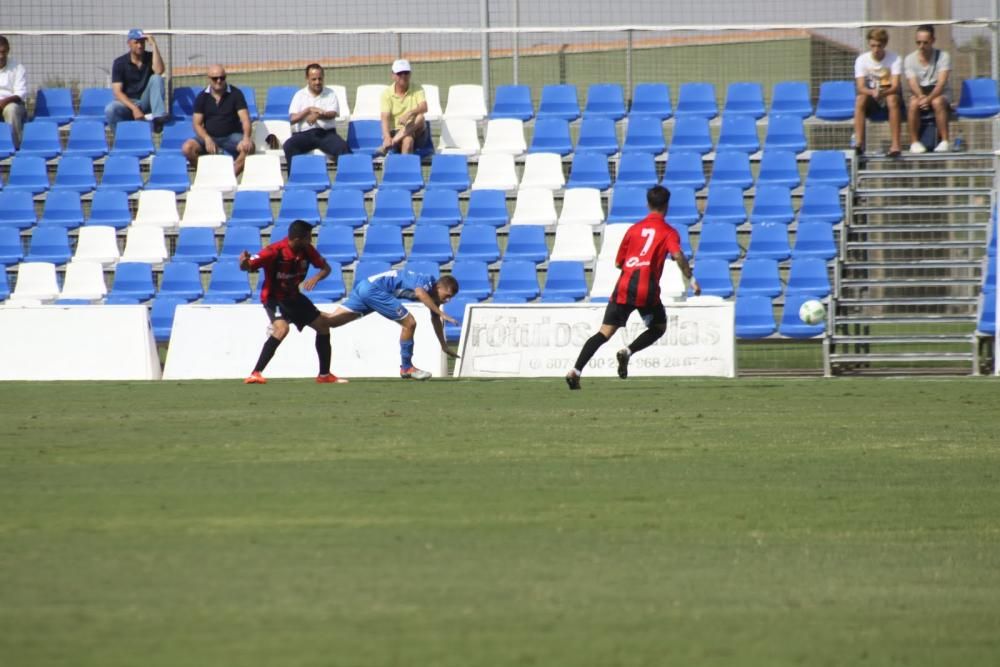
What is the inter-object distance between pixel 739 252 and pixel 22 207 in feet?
36.6

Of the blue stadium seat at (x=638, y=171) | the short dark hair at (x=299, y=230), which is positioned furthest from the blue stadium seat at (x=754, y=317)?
the short dark hair at (x=299, y=230)

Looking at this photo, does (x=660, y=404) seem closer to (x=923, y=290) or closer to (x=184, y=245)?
(x=923, y=290)

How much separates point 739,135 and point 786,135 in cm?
71

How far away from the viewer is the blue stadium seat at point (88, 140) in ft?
81.0

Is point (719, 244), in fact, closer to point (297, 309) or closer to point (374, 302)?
point (374, 302)

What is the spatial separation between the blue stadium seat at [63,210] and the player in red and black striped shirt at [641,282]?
1096 centimetres

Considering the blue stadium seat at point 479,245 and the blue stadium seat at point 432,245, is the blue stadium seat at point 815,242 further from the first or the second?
the blue stadium seat at point 432,245

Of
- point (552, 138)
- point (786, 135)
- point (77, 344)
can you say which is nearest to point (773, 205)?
point (786, 135)

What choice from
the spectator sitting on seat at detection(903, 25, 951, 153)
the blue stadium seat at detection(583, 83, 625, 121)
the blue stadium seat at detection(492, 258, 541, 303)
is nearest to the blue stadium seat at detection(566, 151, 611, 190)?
the blue stadium seat at detection(583, 83, 625, 121)

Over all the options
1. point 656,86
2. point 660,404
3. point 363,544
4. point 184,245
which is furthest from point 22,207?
point 363,544

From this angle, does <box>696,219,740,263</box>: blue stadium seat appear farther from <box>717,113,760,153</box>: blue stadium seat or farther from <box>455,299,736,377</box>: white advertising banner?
<box>455,299,736,377</box>: white advertising banner

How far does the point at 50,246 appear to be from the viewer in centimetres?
2288

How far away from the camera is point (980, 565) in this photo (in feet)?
21.6

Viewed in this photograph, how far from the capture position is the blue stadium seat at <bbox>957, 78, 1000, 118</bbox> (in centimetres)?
2266
